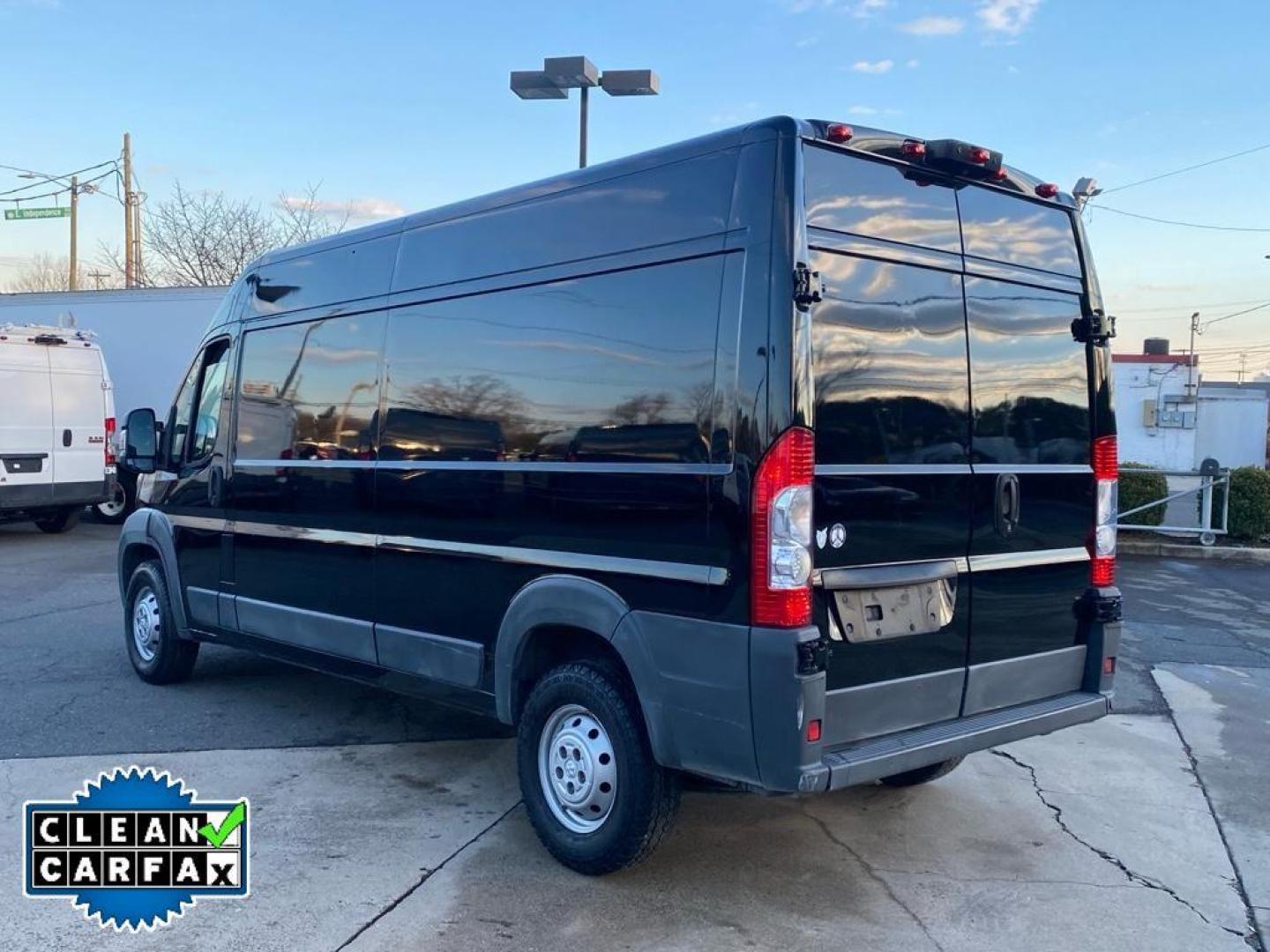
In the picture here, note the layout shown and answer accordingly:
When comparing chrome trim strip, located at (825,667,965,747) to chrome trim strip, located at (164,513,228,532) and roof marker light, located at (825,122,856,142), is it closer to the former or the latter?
roof marker light, located at (825,122,856,142)

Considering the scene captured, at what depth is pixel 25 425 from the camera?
46.7 ft

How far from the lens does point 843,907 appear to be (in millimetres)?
4270

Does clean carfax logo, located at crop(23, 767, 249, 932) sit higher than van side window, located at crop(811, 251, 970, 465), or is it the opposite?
van side window, located at crop(811, 251, 970, 465)

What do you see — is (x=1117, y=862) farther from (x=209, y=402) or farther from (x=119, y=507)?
(x=119, y=507)

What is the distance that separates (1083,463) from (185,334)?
566 inches

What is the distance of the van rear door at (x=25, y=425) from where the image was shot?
1405 cm

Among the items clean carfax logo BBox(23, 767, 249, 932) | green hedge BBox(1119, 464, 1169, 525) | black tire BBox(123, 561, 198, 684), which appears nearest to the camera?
clean carfax logo BBox(23, 767, 249, 932)

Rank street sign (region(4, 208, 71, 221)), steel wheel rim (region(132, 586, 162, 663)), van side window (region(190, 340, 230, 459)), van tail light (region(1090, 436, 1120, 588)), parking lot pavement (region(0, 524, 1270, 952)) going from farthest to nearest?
street sign (region(4, 208, 71, 221)) → steel wheel rim (region(132, 586, 162, 663)) → van side window (region(190, 340, 230, 459)) → van tail light (region(1090, 436, 1120, 588)) → parking lot pavement (region(0, 524, 1270, 952))

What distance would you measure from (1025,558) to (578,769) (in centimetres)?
199

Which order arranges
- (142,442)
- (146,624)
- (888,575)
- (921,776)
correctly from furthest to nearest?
1. (146,624)
2. (142,442)
3. (921,776)
4. (888,575)

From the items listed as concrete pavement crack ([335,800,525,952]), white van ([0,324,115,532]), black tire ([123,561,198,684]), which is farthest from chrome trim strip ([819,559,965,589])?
white van ([0,324,115,532])

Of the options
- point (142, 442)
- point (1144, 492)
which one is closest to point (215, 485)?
point (142, 442)

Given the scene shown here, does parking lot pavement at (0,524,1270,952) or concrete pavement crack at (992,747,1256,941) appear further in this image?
concrete pavement crack at (992,747,1256,941)

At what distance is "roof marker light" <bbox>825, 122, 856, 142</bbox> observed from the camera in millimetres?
4004
